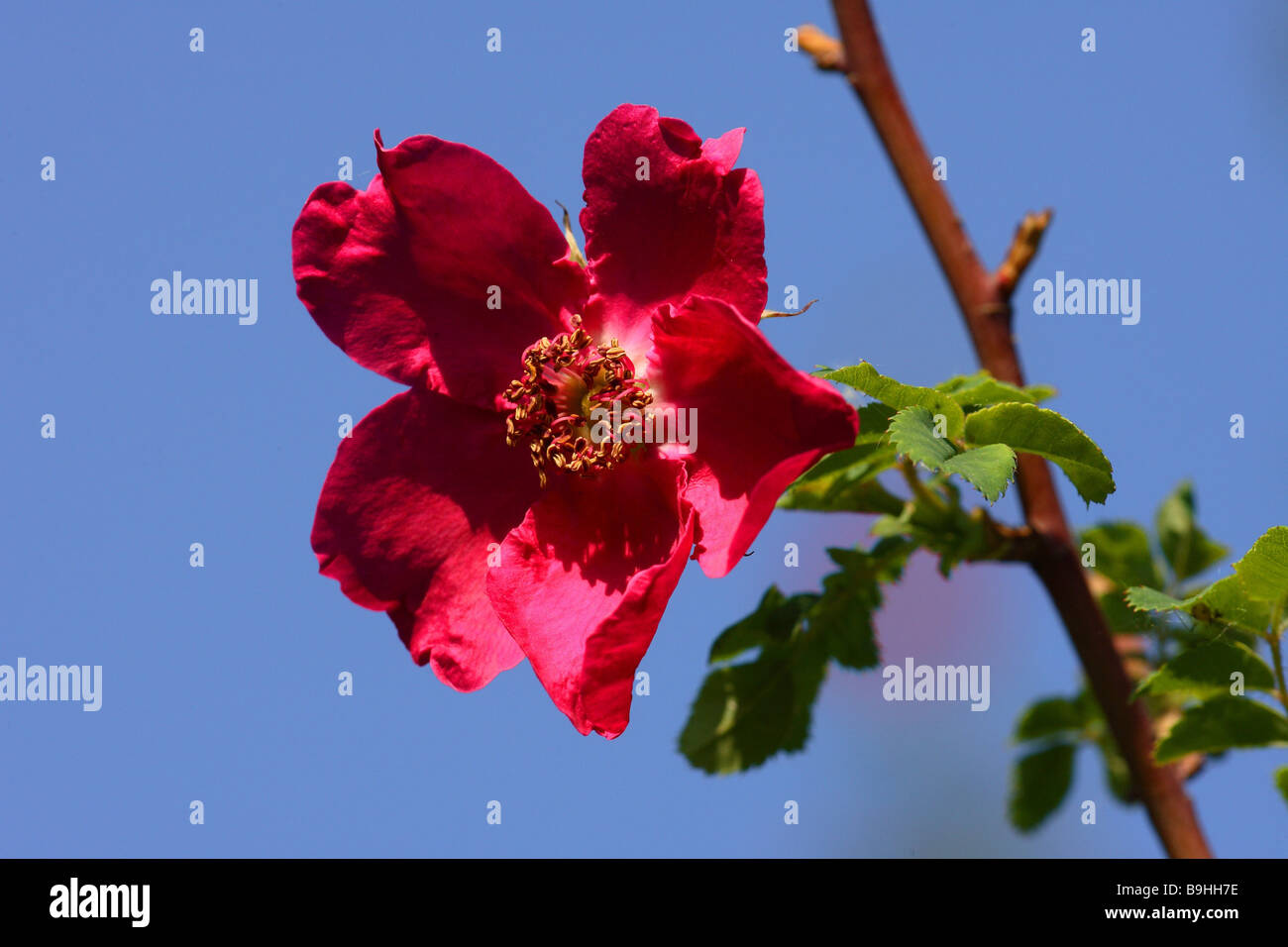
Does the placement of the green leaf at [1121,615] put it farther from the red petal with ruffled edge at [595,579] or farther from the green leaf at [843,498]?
the red petal with ruffled edge at [595,579]

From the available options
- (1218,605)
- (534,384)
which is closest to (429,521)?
(534,384)

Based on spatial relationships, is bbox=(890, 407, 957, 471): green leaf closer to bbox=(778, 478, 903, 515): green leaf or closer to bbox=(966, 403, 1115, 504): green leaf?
bbox=(966, 403, 1115, 504): green leaf

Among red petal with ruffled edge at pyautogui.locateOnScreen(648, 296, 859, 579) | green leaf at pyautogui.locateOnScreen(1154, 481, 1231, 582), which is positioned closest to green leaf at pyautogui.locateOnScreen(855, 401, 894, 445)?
red petal with ruffled edge at pyautogui.locateOnScreen(648, 296, 859, 579)

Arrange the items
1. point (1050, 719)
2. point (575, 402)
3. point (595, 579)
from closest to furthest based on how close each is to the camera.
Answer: point (595, 579) → point (575, 402) → point (1050, 719)

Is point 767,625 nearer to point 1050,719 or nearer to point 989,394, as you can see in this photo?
point 989,394

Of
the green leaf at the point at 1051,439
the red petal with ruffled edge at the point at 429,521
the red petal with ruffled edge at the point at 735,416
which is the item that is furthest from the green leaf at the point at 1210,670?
the red petal with ruffled edge at the point at 429,521

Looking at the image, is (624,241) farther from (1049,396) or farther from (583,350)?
(1049,396)

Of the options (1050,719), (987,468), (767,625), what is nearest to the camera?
(987,468)
